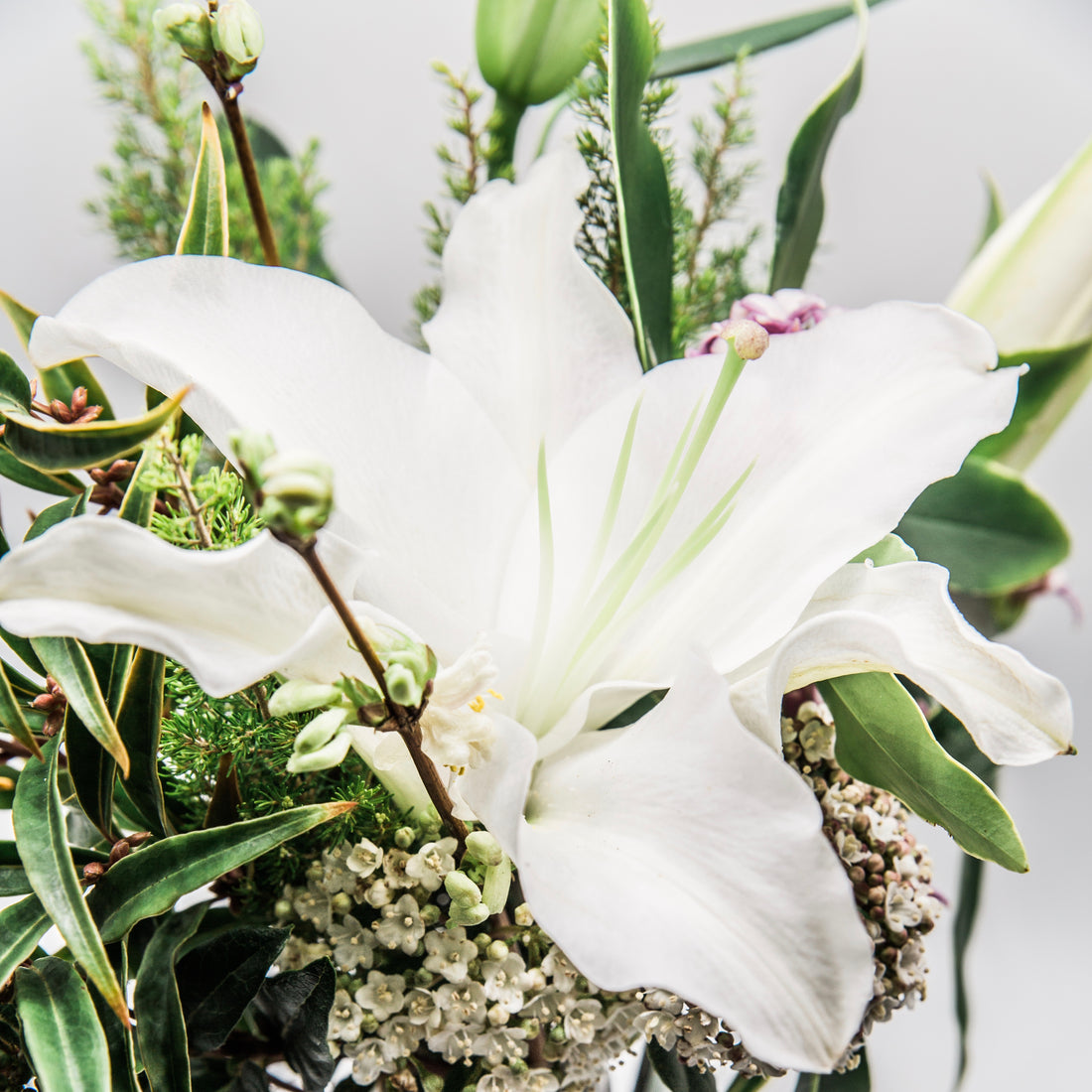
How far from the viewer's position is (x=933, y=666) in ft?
→ 0.98

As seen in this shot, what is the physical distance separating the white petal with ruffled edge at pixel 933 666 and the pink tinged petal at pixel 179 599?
0.13 metres

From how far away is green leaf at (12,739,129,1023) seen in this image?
11.1 inches

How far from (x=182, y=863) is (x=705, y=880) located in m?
0.17

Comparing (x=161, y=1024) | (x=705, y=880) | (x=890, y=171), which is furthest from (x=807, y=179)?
(x=890, y=171)

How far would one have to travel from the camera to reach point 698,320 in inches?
23.4

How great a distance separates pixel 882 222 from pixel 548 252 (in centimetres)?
71

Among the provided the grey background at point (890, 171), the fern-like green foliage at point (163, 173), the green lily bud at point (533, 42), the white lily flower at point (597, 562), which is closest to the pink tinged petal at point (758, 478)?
the white lily flower at point (597, 562)

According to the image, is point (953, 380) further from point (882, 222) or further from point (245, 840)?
point (882, 222)

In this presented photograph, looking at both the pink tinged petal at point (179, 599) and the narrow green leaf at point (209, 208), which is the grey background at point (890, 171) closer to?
the narrow green leaf at point (209, 208)

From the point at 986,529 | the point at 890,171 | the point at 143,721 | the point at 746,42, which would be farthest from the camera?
the point at 890,171

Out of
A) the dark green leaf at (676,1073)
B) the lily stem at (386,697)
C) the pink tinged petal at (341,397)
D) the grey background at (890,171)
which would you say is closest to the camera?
the lily stem at (386,697)

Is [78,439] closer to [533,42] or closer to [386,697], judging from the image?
[386,697]

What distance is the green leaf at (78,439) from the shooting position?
268 mm

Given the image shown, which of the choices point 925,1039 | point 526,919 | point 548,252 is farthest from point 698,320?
point 925,1039
